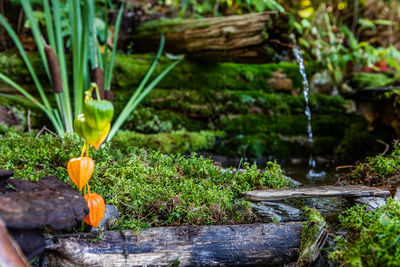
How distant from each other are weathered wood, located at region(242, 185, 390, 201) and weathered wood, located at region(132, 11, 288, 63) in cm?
215

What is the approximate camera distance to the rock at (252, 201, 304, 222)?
60.6 inches

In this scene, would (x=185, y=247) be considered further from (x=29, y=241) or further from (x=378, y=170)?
(x=378, y=170)

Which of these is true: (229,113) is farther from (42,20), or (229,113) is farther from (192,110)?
(42,20)

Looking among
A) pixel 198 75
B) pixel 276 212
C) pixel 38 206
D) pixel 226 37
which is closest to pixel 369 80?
pixel 226 37

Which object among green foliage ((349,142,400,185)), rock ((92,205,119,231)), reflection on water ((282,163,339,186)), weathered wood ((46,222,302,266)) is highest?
rock ((92,205,119,231))

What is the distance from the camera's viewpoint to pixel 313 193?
160cm

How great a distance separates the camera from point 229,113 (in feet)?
12.5

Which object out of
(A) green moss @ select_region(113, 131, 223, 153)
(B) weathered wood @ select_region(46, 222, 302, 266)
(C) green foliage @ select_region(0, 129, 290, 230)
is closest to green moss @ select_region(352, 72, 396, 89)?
Answer: (A) green moss @ select_region(113, 131, 223, 153)

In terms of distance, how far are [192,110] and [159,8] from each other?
3.08 m

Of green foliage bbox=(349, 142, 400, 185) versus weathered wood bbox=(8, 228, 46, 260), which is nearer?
weathered wood bbox=(8, 228, 46, 260)

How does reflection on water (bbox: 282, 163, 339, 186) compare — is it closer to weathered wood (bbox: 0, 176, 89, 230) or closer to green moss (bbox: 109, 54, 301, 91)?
green moss (bbox: 109, 54, 301, 91)

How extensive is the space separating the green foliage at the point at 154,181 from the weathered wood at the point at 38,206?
324 millimetres

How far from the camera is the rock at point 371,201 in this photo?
1592 mm

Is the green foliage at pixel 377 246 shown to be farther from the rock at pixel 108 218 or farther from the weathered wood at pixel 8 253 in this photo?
the weathered wood at pixel 8 253
